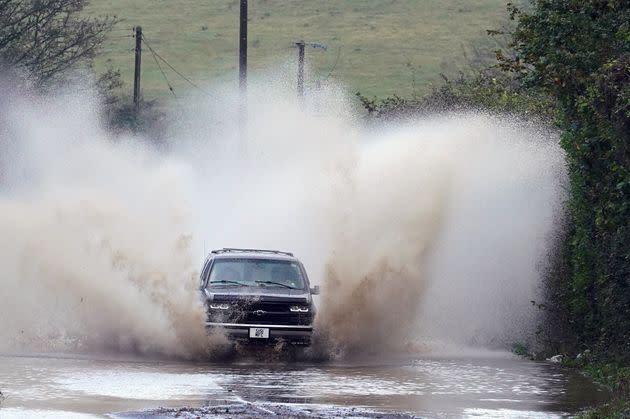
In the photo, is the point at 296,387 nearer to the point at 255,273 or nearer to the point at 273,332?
the point at 273,332

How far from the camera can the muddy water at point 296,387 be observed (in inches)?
671

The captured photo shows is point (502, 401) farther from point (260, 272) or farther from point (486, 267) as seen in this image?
point (486, 267)

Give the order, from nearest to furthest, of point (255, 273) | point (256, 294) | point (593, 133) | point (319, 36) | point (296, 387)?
1. point (296, 387)
2. point (593, 133)
3. point (256, 294)
4. point (255, 273)
5. point (319, 36)

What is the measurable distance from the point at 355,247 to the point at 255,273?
9.60 ft

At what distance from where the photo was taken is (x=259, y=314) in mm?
22672

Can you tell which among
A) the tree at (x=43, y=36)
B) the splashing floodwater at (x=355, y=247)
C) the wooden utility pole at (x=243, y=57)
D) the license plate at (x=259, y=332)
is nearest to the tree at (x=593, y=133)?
the splashing floodwater at (x=355, y=247)

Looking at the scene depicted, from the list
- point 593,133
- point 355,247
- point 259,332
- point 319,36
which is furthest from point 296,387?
point 319,36

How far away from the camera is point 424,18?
120m

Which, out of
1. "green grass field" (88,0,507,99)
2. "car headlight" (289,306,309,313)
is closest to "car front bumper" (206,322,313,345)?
"car headlight" (289,306,309,313)

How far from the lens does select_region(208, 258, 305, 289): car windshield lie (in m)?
23.7

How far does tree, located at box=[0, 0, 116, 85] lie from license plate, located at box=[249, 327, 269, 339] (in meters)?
33.5

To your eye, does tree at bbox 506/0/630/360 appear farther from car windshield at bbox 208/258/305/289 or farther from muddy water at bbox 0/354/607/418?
car windshield at bbox 208/258/305/289

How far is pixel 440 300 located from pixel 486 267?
104 cm

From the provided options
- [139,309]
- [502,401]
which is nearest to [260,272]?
[139,309]
